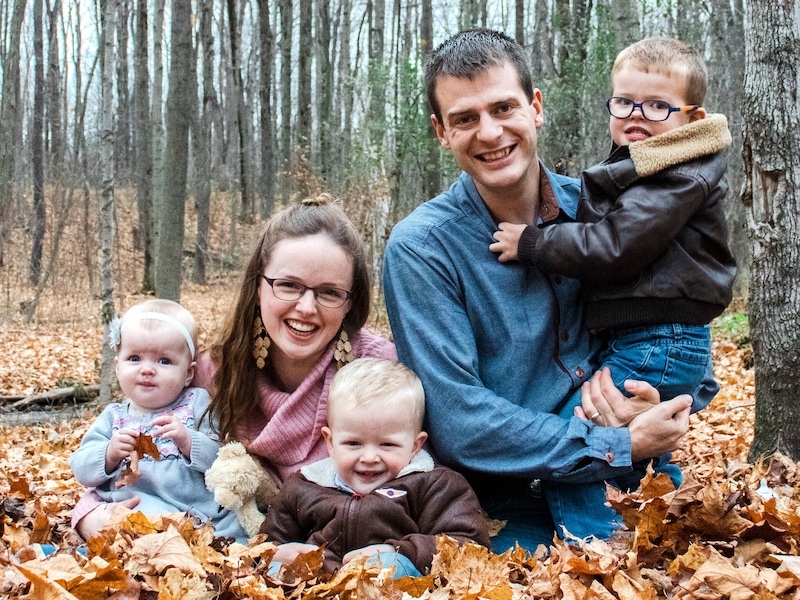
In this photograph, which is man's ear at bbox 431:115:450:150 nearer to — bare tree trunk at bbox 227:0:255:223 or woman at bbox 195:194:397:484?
woman at bbox 195:194:397:484

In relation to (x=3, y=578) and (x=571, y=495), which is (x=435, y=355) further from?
(x=3, y=578)

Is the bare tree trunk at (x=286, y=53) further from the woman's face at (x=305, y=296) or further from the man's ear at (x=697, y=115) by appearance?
the man's ear at (x=697, y=115)

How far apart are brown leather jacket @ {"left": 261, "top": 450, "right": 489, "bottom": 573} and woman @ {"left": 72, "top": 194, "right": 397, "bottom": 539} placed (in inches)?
10.9

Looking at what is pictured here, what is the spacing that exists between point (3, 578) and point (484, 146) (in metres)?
2.14

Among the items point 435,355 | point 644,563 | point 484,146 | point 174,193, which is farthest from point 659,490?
point 174,193

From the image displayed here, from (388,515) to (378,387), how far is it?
43 centimetres

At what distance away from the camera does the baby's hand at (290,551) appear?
8.29ft

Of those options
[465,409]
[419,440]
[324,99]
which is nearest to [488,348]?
[465,409]

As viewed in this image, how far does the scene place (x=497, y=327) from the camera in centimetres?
290

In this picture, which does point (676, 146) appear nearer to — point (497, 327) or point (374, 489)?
point (497, 327)

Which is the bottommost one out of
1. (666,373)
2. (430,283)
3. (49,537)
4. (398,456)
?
Result: (49,537)

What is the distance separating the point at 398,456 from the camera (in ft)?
8.74

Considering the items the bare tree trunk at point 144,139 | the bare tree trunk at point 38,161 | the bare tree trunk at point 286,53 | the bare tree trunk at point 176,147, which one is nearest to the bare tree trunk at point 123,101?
the bare tree trunk at point 144,139

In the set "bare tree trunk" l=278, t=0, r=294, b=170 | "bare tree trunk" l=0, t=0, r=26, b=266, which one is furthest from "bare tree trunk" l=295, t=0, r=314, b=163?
"bare tree trunk" l=0, t=0, r=26, b=266
